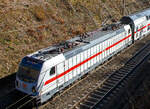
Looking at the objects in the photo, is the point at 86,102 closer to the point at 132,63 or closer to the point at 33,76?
the point at 33,76

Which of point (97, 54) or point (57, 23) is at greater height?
point (57, 23)

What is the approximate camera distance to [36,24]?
29969mm

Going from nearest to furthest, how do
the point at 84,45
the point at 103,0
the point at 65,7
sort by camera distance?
1. the point at 84,45
2. the point at 65,7
3. the point at 103,0

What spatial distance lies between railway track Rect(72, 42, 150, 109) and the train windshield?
4407 mm

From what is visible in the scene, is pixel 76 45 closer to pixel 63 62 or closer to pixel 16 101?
pixel 63 62

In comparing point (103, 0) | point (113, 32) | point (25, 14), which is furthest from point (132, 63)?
point (103, 0)

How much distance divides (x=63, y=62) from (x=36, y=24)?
560 inches

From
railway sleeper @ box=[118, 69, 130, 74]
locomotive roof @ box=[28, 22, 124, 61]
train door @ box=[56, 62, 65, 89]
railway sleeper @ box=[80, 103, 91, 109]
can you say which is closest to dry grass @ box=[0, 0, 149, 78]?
locomotive roof @ box=[28, 22, 124, 61]

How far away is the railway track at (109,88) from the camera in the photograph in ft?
57.5

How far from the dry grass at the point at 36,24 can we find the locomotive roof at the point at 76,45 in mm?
6420

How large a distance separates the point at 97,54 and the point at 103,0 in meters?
29.1

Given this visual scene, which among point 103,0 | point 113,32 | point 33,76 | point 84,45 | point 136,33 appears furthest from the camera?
point 103,0

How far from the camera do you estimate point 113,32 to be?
84.2 feet

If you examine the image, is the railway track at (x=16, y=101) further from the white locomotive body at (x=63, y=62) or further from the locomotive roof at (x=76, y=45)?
the locomotive roof at (x=76, y=45)
